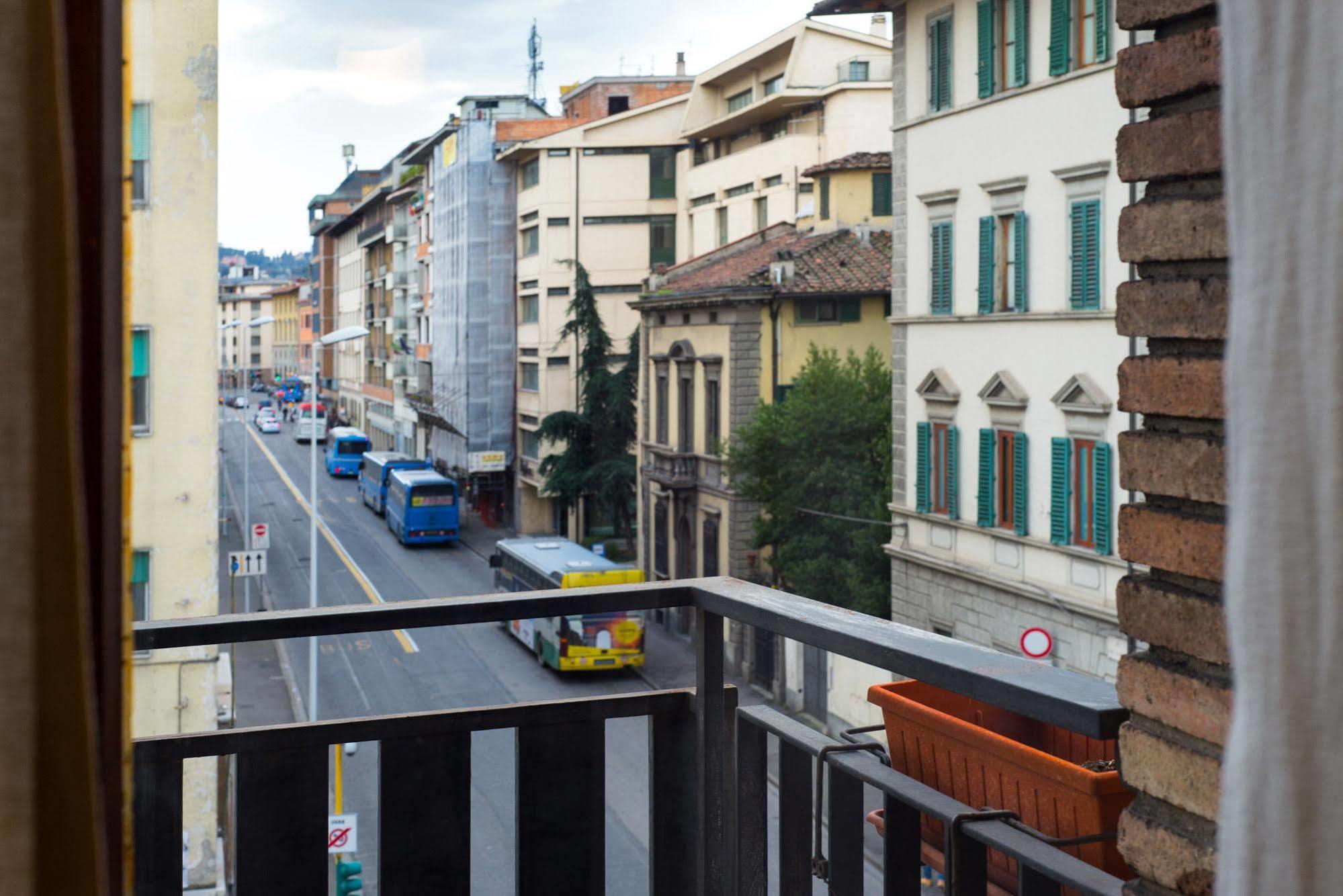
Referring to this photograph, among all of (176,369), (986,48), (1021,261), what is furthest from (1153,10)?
(986,48)

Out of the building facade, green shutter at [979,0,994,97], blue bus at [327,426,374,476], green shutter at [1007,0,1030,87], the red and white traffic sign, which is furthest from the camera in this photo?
blue bus at [327,426,374,476]

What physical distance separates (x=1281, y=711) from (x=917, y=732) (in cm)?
104

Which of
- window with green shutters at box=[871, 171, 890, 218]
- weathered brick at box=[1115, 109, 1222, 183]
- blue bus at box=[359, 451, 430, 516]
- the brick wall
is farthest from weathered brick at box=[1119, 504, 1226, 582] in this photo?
blue bus at box=[359, 451, 430, 516]

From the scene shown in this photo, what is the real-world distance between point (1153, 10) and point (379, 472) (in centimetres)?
3397

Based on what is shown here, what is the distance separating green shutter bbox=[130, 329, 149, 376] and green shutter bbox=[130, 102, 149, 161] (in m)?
0.10

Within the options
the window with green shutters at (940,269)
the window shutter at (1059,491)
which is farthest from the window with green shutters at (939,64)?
the window shutter at (1059,491)

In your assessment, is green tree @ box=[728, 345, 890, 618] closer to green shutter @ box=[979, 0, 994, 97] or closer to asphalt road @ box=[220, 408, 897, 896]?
asphalt road @ box=[220, 408, 897, 896]

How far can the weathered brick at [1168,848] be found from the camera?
3.64ft

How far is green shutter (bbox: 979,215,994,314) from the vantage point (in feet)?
42.8

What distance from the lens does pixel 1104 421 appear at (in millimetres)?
11492

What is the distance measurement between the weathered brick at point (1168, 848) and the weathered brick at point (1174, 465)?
26 cm

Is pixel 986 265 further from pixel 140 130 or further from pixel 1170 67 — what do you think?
pixel 1170 67

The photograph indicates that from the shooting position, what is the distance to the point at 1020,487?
41.6 ft

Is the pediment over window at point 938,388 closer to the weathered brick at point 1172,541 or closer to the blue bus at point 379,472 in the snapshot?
the weathered brick at point 1172,541
